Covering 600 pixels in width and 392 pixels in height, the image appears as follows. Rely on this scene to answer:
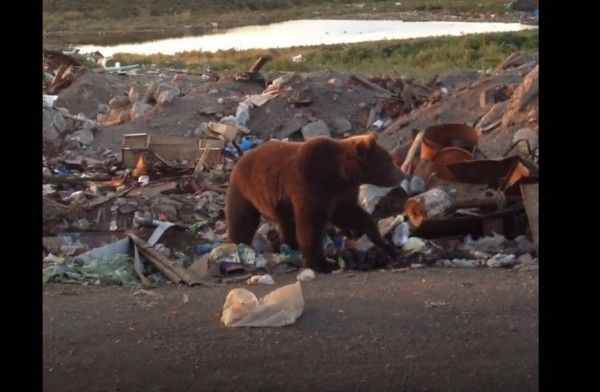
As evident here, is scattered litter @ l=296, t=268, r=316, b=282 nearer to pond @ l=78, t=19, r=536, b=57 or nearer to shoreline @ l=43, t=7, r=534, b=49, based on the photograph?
pond @ l=78, t=19, r=536, b=57

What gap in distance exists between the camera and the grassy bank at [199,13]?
57094 millimetres

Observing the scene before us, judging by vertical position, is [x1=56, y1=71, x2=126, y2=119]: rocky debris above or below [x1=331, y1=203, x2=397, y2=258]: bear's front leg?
above

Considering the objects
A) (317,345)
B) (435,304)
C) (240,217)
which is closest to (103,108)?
(240,217)

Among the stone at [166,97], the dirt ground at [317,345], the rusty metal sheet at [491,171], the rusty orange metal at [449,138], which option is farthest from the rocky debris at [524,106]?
the stone at [166,97]

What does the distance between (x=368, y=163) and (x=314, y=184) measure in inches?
21.0

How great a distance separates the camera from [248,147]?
16797 millimetres

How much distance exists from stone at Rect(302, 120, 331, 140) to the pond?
980 inches

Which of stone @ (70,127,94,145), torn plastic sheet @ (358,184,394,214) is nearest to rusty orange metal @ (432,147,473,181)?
torn plastic sheet @ (358,184,394,214)

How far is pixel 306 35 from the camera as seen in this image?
52.4 metres

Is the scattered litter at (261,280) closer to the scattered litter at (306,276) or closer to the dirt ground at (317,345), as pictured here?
the scattered litter at (306,276)

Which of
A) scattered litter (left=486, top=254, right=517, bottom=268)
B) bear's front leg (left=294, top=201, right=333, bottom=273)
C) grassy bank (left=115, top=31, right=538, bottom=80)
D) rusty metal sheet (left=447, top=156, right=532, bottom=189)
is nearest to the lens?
scattered litter (left=486, top=254, right=517, bottom=268)

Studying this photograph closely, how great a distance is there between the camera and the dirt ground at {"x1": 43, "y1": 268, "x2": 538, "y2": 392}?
5.34 metres

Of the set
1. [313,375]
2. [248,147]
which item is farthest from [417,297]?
[248,147]

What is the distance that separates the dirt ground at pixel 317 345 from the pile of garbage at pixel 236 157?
5.76ft
